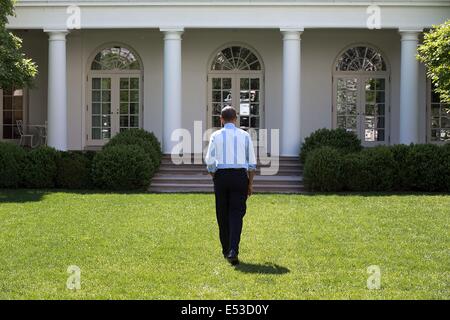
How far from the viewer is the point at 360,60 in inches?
845

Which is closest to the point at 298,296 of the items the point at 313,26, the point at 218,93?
the point at 313,26

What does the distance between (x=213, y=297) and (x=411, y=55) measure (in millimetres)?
13796

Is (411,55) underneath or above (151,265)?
above

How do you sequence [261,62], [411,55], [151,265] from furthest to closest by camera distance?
1. [261,62]
2. [411,55]
3. [151,265]

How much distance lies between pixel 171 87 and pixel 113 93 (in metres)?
3.45

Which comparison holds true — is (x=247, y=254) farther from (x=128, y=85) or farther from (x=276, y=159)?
(x=128, y=85)

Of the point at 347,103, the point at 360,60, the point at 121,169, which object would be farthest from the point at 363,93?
the point at 121,169

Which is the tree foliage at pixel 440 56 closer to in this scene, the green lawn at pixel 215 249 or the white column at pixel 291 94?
the green lawn at pixel 215 249

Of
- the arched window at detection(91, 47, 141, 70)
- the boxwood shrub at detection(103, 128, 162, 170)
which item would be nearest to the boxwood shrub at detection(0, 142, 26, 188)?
the boxwood shrub at detection(103, 128, 162, 170)

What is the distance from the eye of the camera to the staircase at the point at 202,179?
1694 centimetres

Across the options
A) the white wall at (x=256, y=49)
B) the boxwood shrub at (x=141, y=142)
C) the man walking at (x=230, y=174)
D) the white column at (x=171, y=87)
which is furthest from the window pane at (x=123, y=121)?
the man walking at (x=230, y=174)

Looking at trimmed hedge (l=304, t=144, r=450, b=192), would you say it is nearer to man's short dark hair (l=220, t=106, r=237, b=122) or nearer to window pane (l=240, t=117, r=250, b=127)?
window pane (l=240, t=117, r=250, b=127)

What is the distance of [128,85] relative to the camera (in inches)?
853
